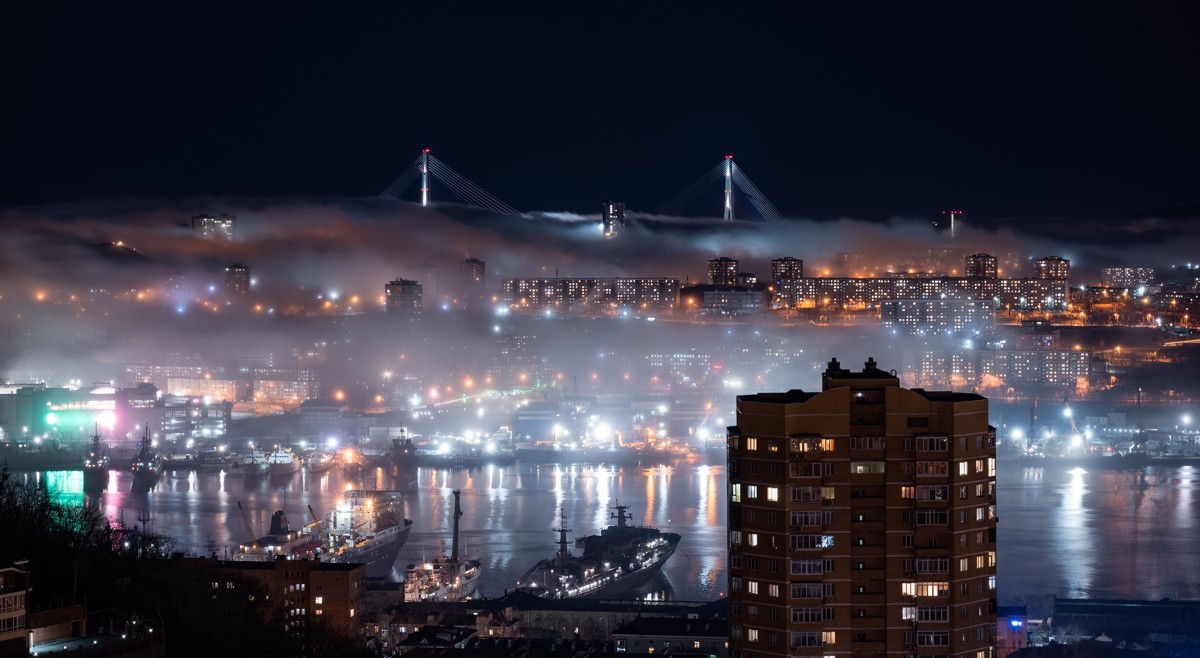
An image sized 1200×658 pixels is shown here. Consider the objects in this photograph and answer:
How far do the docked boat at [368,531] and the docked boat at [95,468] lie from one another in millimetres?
3725

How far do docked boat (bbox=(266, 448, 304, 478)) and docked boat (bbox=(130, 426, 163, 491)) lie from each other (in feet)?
4.14

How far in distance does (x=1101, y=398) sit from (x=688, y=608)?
18.7 m

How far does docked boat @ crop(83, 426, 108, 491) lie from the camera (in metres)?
18.5

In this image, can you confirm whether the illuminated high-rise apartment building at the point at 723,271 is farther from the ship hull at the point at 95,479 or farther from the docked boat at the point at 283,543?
the docked boat at the point at 283,543

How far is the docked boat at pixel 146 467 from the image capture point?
1879 centimetres

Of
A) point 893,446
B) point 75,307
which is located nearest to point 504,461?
point 75,307

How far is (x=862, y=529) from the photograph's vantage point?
18.2 ft

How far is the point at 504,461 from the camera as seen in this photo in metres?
21.6

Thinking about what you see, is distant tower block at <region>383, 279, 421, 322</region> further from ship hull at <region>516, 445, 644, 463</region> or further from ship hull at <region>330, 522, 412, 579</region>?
ship hull at <region>330, 522, 412, 579</region>

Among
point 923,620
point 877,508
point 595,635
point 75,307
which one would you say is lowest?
point 595,635

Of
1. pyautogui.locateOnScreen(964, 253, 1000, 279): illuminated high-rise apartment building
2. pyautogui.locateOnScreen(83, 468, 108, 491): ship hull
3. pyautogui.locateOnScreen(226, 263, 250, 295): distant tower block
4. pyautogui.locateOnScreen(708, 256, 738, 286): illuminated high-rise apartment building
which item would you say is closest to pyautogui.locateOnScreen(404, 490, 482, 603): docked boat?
pyautogui.locateOnScreen(83, 468, 108, 491): ship hull

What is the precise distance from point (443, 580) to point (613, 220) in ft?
68.8

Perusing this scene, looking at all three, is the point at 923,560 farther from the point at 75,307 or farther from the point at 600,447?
the point at 75,307

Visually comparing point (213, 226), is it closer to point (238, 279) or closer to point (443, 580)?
point (238, 279)
